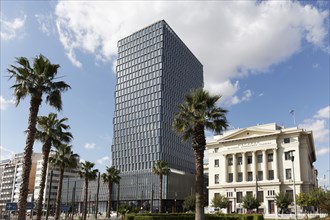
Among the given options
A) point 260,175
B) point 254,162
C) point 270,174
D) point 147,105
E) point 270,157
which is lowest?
point 260,175

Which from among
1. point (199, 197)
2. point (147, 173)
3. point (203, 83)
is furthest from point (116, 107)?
point (199, 197)

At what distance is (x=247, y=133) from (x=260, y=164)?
29.4 feet

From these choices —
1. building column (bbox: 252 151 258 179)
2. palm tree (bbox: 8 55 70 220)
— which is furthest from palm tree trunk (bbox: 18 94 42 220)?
building column (bbox: 252 151 258 179)

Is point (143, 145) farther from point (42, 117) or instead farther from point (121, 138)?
point (42, 117)

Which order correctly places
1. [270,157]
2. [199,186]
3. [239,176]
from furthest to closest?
[239,176] → [270,157] → [199,186]

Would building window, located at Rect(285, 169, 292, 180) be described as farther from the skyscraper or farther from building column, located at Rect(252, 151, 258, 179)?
the skyscraper

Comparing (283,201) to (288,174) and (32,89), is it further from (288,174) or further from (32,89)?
(32,89)

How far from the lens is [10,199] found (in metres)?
193

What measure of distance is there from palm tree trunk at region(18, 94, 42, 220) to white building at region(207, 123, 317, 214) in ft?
214

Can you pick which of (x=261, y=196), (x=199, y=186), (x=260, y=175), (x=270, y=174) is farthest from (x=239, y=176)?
(x=199, y=186)

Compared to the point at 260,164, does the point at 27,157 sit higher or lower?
lower

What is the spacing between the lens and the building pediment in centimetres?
9100

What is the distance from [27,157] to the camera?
27.1 m

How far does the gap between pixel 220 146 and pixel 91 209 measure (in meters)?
72.0
